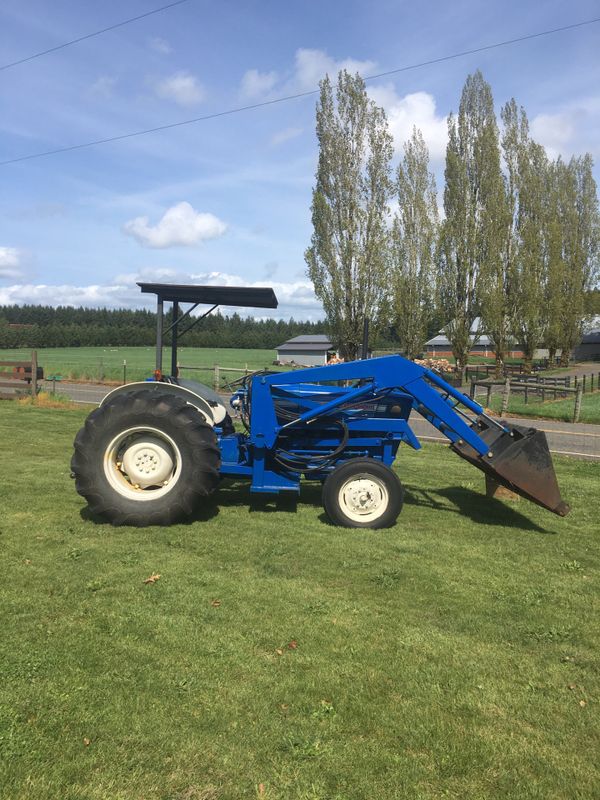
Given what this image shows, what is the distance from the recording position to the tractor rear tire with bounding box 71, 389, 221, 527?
5.21m

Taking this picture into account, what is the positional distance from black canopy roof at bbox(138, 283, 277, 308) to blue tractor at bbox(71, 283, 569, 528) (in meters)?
0.03

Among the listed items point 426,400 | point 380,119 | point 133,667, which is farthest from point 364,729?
point 380,119

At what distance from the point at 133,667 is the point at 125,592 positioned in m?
0.94

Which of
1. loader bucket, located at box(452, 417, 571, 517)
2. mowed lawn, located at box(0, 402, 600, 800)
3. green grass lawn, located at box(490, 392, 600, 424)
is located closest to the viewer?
mowed lawn, located at box(0, 402, 600, 800)

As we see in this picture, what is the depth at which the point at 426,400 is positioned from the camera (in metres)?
5.57

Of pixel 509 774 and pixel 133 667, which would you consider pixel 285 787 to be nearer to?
pixel 509 774

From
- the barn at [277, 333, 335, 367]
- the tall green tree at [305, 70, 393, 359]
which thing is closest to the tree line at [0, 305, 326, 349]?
the barn at [277, 333, 335, 367]

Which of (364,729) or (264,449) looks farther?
(264,449)

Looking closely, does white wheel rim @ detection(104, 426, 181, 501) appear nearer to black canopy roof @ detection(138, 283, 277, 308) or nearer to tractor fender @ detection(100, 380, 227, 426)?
tractor fender @ detection(100, 380, 227, 426)

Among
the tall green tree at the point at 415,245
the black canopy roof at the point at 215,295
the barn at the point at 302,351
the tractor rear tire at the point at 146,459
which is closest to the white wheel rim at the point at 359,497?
the tractor rear tire at the point at 146,459

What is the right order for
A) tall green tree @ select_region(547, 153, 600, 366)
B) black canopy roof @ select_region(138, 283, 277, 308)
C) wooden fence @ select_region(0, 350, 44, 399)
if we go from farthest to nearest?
1. tall green tree @ select_region(547, 153, 600, 366)
2. wooden fence @ select_region(0, 350, 44, 399)
3. black canopy roof @ select_region(138, 283, 277, 308)

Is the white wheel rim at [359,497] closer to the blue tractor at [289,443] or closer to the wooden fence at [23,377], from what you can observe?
the blue tractor at [289,443]

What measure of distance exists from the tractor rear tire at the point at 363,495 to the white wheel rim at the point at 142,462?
149 centimetres

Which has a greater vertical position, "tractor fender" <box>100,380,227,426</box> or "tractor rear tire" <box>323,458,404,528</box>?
"tractor fender" <box>100,380,227,426</box>
